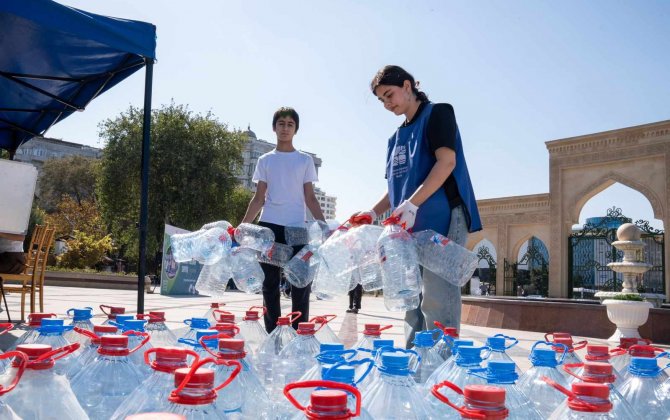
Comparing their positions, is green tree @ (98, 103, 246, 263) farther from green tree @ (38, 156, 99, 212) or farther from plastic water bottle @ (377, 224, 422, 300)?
plastic water bottle @ (377, 224, 422, 300)

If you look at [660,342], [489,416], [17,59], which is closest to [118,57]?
[17,59]

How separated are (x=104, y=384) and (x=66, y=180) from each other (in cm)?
4425

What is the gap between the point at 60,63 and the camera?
5.23 m

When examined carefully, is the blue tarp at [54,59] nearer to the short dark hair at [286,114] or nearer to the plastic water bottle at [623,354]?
the short dark hair at [286,114]

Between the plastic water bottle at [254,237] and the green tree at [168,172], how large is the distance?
69.5 ft

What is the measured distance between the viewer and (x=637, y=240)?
32.8 feet

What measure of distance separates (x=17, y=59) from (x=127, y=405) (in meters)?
4.96

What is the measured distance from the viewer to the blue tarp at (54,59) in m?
3.66

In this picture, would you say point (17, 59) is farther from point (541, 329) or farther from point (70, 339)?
point (541, 329)

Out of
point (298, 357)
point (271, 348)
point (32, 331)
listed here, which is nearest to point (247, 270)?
point (271, 348)

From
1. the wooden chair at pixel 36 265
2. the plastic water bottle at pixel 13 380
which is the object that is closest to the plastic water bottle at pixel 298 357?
the plastic water bottle at pixel 13 380

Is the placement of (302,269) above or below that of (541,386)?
above

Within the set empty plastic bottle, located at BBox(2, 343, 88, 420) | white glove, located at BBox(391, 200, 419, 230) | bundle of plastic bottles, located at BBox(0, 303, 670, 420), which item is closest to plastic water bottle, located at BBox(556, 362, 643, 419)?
bundle of plastic bottles, located at BBox(0, 303, 670, 420)

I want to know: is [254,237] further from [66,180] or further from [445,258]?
[66,180]
